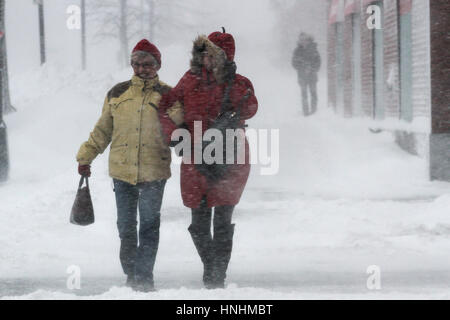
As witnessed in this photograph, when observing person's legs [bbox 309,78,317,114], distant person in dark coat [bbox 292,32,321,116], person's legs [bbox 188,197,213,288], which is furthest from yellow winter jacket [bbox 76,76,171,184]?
person's legs [bbox 309,78,317,114]

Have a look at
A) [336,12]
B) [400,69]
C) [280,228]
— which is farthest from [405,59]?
[336,12]

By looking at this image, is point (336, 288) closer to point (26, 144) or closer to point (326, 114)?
point (26, 144)

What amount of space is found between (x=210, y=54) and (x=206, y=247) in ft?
4.22

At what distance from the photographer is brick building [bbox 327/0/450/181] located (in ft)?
42.8

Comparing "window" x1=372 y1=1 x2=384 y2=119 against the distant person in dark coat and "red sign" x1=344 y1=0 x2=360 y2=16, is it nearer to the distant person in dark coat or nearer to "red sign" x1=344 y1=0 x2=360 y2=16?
"red sign" x1=344 y1=0 x2=360 y2=16

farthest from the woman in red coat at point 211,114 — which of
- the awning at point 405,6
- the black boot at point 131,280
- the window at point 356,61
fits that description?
the window at point 356,61

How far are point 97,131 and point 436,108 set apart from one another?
27.5ft

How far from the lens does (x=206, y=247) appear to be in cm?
566

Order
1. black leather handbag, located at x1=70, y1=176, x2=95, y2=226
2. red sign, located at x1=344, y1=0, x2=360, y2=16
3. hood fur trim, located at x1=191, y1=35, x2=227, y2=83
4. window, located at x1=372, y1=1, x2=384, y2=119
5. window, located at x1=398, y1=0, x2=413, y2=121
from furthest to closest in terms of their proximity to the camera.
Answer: red sign, located at x1=344, y1=0, x2=360, y2=16, window, located at x1=372, y1=1, x2=384, y2=119, window, located at x1=398, y1=0, x2=413, y2=121, black leather handbag, located at x1=70, y1=176, x2=95, y2=226, hood fur trim, located at x1=191, y1=35, x2=227, y2=83

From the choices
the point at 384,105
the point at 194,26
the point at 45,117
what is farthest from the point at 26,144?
the point at 194,26

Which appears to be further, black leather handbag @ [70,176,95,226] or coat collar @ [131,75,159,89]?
black leather handbag @ [70,176,95,226]

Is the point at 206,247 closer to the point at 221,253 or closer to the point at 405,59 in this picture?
the point at 221,253

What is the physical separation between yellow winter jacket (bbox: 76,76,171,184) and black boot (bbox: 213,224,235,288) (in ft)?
1.85

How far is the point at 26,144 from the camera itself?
55.9ft
